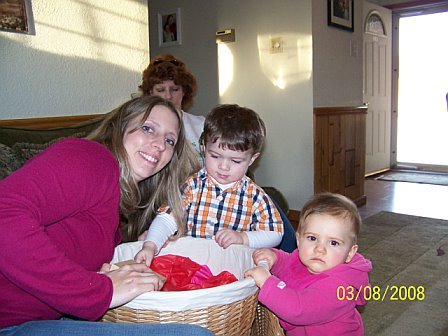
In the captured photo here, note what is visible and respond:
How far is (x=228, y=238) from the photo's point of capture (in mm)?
1321

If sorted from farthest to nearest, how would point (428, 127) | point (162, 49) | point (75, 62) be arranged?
1. point (428, 127)
2. point (162, 49)
3. point (75, 62)

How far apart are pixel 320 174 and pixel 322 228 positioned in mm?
2598

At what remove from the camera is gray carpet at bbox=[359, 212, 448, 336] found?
1.95 meters

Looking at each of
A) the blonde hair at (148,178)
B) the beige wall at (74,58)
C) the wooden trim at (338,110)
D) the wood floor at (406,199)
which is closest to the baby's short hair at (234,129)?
the blonde hair at (148,178)

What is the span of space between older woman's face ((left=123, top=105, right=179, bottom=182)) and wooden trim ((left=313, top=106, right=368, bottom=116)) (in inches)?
97.2

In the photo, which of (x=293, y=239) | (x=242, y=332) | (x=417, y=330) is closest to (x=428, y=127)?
(x=417, y=330)

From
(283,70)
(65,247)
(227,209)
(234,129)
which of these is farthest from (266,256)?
(283,70)

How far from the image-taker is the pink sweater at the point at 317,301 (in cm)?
103

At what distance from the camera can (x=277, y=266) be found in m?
1.27

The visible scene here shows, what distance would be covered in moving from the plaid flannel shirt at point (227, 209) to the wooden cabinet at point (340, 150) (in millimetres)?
2180

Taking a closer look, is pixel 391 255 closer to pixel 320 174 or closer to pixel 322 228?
pixel 320 174
